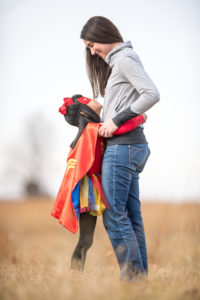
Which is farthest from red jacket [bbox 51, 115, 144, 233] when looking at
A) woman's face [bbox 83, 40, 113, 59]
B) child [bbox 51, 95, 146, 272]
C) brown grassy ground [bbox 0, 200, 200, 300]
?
woman's face [bbox 83, 40, 113, 59]

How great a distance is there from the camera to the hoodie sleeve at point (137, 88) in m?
1.94

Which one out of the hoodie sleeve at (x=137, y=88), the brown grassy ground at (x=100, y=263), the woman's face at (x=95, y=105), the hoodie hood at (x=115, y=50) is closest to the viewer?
the brown grassy ground at (x=100, y=263)

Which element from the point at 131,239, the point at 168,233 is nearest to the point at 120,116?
the point at 131,239

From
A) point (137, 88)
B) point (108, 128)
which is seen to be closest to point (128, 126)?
point (108, 128)

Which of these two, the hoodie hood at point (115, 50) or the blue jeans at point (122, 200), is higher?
the hoodie hood at point (115, 50)

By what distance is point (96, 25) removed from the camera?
6.86ft

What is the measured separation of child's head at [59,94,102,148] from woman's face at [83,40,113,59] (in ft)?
0.94

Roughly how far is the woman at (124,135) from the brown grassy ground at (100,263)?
0.63 feet

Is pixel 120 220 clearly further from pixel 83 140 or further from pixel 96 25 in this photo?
pixel 96 25

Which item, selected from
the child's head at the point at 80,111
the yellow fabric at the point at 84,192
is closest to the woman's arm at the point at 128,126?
the child's head at the point at 80,111

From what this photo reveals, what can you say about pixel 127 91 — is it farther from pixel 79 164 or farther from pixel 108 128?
pixel 79 164

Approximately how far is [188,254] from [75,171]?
2.42m

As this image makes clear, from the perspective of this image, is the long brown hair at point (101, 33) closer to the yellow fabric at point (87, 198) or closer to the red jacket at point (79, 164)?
the red jacket at point (79, 164)

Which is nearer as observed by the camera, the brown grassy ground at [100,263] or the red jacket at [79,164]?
the brown grassy ground at [100,263]
